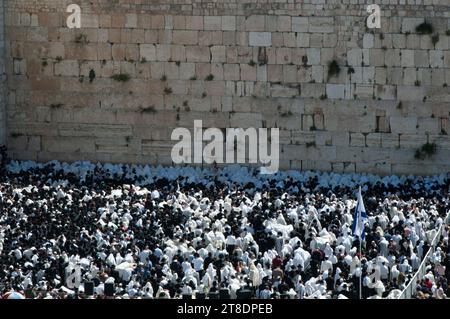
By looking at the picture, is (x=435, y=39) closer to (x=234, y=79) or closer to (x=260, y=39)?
(x=260, y=39)

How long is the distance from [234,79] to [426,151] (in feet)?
17.0

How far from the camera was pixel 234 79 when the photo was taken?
4500 cm

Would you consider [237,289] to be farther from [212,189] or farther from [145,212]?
[212,189]

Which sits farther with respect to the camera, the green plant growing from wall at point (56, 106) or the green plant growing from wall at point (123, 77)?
the green plant growing from wall at point (56, 106)

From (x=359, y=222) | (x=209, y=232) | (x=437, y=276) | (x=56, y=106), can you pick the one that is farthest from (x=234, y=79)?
(x=437, y=276)

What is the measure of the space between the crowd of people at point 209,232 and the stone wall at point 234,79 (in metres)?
0.77

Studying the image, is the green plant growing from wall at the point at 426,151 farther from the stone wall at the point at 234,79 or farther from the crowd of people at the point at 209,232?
the crowd of people at the point at 209,232

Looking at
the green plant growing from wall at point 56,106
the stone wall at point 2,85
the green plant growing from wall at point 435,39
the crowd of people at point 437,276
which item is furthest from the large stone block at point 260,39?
the crowd of people at point 437,276

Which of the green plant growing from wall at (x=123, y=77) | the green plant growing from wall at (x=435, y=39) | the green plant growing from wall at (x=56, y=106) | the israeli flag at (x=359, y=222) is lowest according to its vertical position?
the israeli flag at (x=359, y=222)

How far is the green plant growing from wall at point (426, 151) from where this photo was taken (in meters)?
44.1

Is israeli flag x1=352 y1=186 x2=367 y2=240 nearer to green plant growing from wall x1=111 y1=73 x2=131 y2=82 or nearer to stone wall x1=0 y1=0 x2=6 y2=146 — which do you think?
green plant growing from wall x1=111 y1=73 x2=131 y2=82

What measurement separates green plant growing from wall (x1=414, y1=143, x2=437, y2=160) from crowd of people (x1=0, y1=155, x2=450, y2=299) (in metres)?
→ 0.60

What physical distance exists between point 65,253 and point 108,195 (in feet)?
19.8

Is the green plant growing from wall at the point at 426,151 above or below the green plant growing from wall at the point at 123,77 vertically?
below
